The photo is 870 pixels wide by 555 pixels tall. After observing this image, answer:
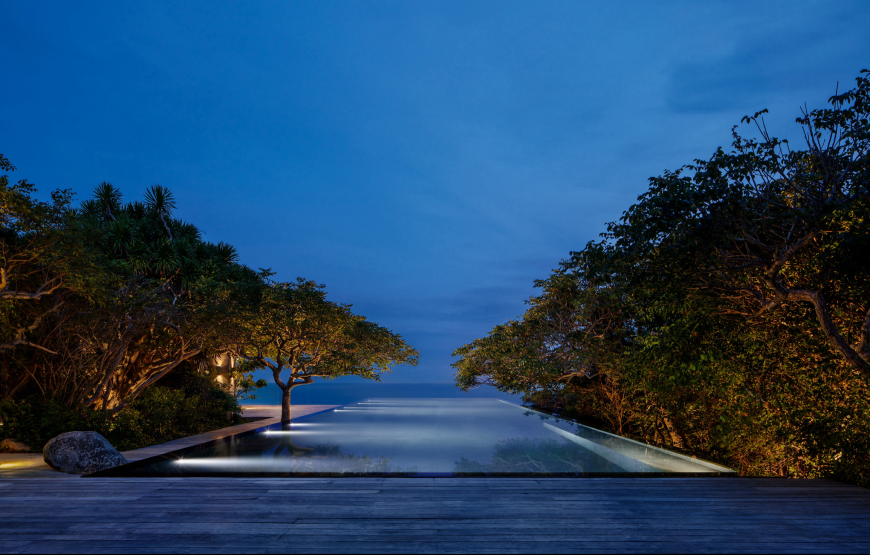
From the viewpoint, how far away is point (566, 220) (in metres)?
56.1

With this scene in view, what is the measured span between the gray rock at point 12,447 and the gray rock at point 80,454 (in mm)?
2719

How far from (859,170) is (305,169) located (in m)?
68.8

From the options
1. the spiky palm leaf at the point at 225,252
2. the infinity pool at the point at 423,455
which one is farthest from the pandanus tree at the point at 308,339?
the spiky palm leaf at the point at 225,252

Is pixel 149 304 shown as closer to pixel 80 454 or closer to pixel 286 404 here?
pixel 80 454

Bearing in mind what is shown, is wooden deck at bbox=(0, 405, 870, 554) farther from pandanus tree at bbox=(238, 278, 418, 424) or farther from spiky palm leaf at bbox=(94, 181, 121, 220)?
spiky palm leaf at bbox=(94, 181, 121, 220)

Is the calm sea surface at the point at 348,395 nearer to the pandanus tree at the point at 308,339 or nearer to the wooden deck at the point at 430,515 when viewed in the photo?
the pandanus tree at the point at 308,339

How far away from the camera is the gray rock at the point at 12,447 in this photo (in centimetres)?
781

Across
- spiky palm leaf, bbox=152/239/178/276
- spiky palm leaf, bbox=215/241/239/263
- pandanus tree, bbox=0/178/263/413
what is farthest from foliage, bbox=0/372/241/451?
spiky palm leaf, bbox=215/241/239/263

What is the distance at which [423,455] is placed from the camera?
24.2ft

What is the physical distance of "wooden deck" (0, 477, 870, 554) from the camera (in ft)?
9.86

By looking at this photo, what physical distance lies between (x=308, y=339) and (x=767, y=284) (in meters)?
9.74

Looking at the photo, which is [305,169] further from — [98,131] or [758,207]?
[758,207]

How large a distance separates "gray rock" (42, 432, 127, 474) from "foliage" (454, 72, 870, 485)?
253 inches

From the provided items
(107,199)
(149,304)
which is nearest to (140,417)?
(149,304)
